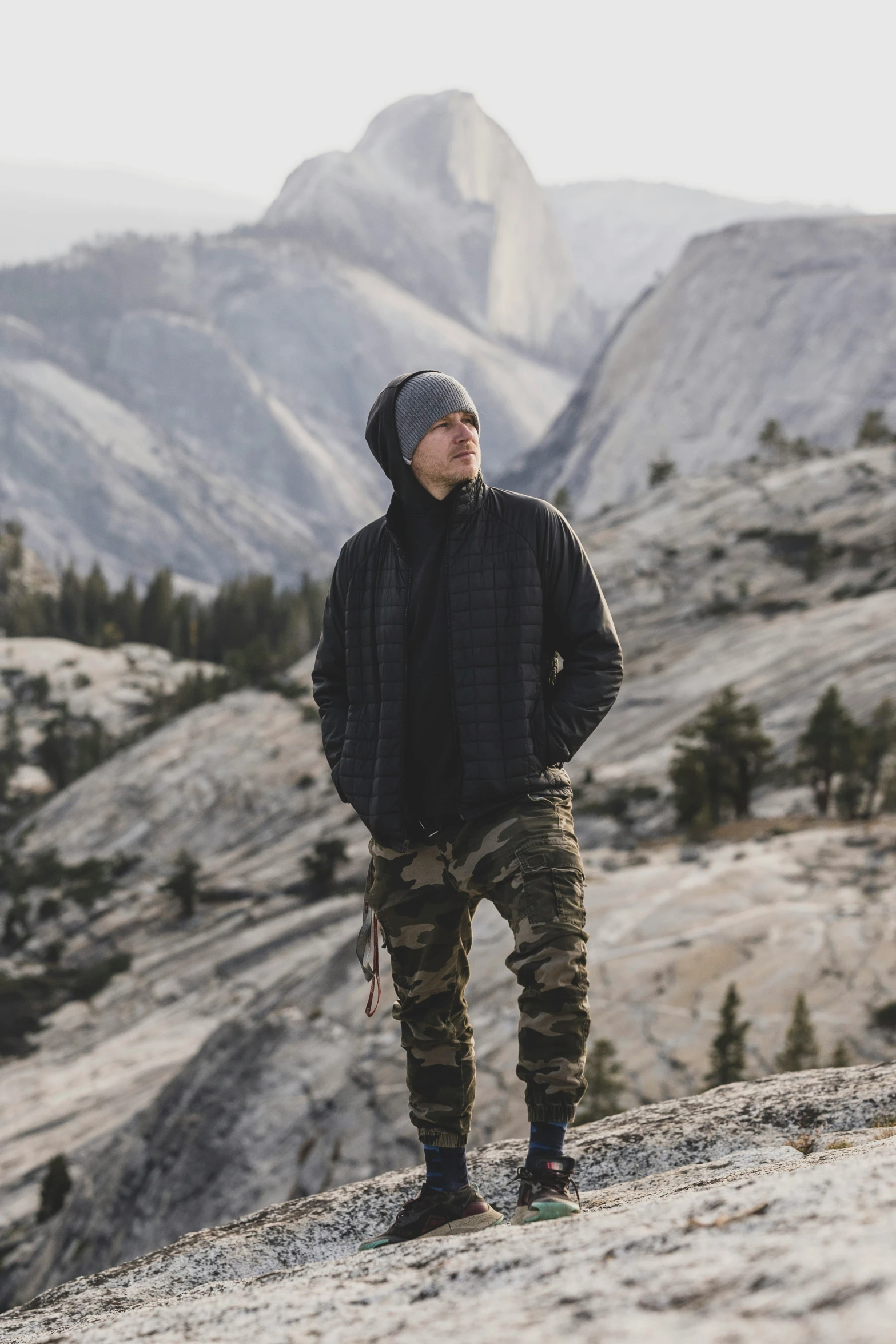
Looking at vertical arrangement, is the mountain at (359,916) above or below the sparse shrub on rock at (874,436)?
below

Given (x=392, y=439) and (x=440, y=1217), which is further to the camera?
(x=392, y=439)

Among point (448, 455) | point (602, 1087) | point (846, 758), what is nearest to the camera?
point (448, 455)

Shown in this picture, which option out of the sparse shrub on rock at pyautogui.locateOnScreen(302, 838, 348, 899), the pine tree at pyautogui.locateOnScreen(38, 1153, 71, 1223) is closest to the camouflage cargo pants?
the pine tree at pyautogui.locateOnScreen(38, 1153, 71, 1223)

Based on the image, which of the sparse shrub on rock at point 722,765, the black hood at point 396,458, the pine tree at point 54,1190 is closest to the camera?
the black hood at point 396,458

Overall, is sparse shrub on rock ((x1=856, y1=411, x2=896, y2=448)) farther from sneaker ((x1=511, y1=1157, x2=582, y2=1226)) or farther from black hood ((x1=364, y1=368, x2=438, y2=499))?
sneaker ((x1=511, y1=1157, x2=582, y2=1226))

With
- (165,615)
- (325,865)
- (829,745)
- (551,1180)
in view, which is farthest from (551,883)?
(165,615)

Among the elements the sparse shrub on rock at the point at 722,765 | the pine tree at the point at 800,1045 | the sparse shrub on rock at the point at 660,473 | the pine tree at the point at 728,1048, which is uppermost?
the sparse shrub on rock at the point at 660,473

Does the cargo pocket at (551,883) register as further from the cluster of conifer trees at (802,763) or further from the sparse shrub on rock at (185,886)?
the sparse shrub on rock at (185,886)

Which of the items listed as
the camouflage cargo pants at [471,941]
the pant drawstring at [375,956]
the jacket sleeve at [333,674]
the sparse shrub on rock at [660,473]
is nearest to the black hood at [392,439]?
the jacket sleeve at [333,674]

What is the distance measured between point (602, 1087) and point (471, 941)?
1081cm

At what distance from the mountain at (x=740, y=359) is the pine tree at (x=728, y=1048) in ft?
322

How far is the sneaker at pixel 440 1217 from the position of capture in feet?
14.6

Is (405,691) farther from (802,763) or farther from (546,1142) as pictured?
(802,763)

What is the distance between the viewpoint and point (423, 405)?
4.71m
